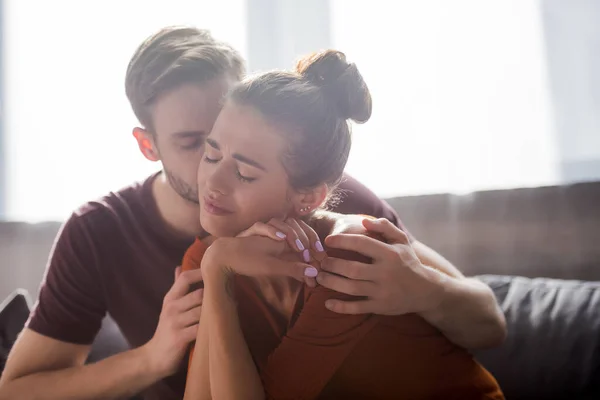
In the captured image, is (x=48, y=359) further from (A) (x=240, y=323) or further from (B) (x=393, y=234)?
(B) (x=393, y=234)

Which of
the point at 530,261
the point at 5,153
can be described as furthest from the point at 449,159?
the point at 5,153

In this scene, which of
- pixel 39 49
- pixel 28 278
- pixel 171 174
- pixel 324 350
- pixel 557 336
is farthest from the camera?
pixel 28 278

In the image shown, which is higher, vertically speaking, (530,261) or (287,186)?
(287,186)

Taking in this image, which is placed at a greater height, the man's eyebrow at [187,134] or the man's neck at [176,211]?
the man's eyebrow at [187,134]

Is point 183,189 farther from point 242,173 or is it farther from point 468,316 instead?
point 468,316

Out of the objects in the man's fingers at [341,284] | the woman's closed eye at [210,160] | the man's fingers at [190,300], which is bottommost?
the man's fingers at [190,300]

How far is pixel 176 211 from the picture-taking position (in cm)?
80

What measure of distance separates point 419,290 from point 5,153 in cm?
88

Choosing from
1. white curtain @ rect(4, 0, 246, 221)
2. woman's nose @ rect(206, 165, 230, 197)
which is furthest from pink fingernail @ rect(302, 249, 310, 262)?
white curtain @ rect(4, 0, 246, 221)

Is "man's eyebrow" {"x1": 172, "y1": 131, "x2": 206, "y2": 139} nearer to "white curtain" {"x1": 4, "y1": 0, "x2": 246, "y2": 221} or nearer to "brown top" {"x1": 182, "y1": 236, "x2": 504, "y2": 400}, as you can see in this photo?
"brown top" {"x1": 182, "y1": 236, "x2": 504, "y2": 400}

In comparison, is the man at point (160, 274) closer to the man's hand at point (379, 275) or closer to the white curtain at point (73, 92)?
the man's hand at point (379, 275)

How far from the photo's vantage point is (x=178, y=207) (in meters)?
0.79

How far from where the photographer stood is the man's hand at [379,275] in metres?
0.62

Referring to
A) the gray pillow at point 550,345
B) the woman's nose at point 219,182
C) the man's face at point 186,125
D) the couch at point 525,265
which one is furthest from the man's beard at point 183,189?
the gray pillow at point 550,345
